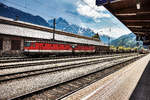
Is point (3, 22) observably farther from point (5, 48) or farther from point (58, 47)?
A: point (58, 47)

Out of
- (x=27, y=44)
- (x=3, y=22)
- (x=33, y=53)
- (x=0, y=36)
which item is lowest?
(x=33, y=53)

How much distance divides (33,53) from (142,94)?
1945 cm

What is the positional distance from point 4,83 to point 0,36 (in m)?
21.0

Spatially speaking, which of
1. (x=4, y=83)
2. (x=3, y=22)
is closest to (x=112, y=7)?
(x=4, y=83)

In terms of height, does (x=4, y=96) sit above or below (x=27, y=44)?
below

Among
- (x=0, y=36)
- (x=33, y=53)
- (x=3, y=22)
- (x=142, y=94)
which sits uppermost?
(x=3, y=22)

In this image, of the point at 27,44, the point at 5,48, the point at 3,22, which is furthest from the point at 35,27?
the point at 27,44

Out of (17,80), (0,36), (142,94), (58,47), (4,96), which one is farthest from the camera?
(58,47)

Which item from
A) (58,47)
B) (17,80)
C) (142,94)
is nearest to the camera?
(142,94)

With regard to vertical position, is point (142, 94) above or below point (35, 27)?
below

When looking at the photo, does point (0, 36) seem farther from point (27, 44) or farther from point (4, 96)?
point (4, 96)

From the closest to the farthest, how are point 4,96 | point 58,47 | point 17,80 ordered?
point 4,96 < point 17,80 < point 58,47

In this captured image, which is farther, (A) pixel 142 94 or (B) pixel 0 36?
(B) pixel 0 36

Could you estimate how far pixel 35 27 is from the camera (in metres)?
37.9
